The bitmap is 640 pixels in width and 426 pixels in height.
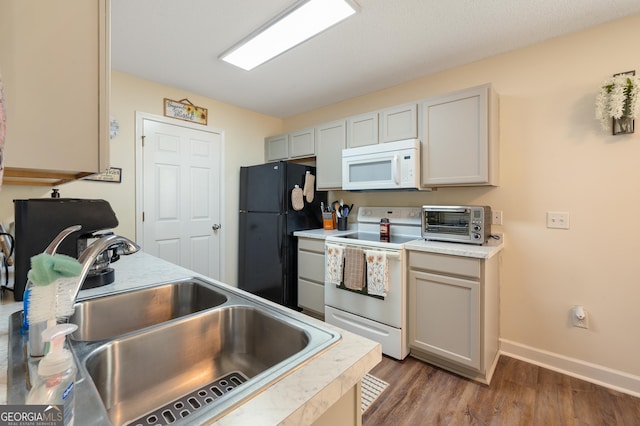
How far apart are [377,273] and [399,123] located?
1338 millimetres

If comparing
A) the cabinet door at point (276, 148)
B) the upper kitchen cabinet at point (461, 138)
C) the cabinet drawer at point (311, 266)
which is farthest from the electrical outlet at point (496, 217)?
the cabinet door at point (276, 148)

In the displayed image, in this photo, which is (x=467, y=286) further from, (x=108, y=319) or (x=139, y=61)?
(x=139, y=61)

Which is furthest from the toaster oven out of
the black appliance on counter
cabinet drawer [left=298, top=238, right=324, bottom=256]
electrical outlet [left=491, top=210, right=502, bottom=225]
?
the black appliance on counter

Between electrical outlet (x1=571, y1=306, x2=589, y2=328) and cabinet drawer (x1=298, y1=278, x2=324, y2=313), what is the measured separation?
1943mm

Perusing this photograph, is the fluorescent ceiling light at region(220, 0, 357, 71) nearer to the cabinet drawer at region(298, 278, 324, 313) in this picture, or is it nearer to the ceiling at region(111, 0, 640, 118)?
the ceiling at region(111, 0, 640, 118)

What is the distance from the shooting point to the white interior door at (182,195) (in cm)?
281

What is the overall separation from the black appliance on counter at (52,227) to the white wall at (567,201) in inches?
101

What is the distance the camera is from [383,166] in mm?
2514

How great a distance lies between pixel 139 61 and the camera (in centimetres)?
241

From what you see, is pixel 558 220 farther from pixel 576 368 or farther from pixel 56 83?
pixel 56 83

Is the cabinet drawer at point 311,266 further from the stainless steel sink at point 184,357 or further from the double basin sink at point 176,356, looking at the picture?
the stainless steel sink at point 184,357

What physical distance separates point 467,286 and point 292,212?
1.77 meters

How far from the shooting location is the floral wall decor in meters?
A: 1.71

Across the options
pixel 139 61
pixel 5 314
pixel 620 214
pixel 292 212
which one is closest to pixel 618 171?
pixel 620 214
